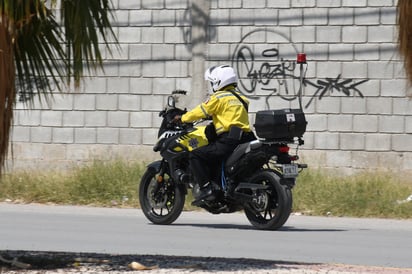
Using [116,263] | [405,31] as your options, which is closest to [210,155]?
[116,263]

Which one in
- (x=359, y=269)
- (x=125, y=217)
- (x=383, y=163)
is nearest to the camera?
(x=359, y=269)

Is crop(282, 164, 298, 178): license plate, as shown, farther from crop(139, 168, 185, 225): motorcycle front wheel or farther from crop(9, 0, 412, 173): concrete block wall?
crop(9, 0, 412, 173): concrete block wall

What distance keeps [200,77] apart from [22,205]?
11.8ft

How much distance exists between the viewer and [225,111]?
40.0ft

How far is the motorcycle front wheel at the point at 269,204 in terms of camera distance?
11.7m

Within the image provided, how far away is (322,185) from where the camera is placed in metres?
15.0

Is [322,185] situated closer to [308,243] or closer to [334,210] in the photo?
[334,210]

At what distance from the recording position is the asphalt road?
1035 cm

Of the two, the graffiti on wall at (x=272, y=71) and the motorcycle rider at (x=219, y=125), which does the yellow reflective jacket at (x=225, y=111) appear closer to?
the motorcycle rider at (x=219, y=125)

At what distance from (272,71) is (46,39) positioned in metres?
9.03

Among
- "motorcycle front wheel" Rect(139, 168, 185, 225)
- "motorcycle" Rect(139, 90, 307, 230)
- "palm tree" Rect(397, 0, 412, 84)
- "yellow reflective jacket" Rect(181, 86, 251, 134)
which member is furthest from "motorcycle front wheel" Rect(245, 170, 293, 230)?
"palm tree" Rect(397, 0, 412, 84)

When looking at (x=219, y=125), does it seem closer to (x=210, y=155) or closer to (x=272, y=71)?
(x=210, y=155)

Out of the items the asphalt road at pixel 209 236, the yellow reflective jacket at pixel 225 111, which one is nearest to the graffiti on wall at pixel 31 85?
the asphalt road at pixel 209 236

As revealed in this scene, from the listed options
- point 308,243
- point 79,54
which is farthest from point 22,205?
point 79,54
